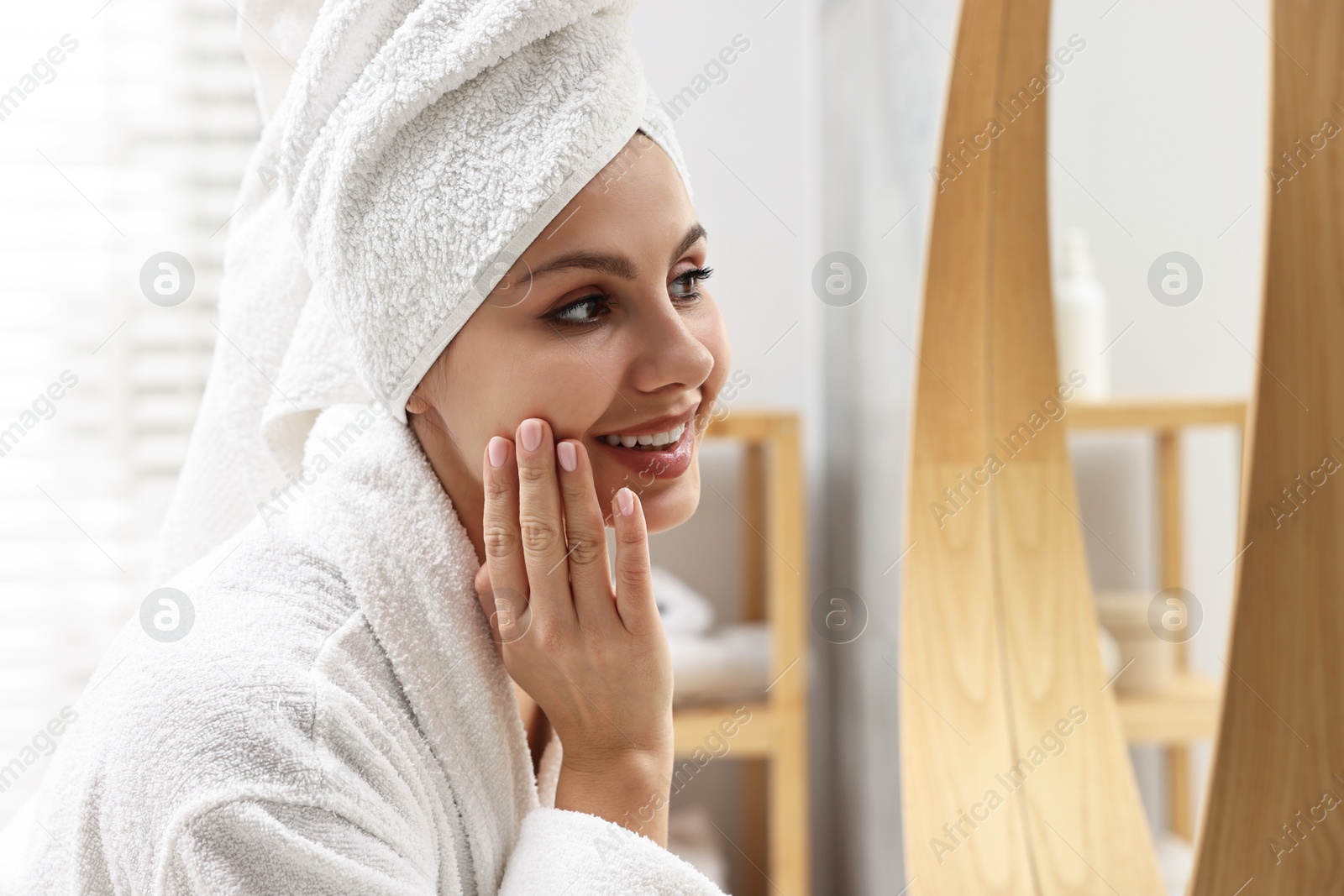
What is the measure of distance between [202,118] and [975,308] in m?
1.18

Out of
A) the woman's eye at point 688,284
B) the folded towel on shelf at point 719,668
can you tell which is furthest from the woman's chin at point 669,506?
the folded towel on shelf at point 719,668

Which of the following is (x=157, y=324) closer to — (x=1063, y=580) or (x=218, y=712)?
(x=218, y=712)

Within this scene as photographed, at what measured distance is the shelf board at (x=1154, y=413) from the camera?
644 mm

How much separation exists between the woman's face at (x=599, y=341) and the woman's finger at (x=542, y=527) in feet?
0.05

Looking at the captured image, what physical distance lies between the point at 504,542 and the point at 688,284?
0.20 meters

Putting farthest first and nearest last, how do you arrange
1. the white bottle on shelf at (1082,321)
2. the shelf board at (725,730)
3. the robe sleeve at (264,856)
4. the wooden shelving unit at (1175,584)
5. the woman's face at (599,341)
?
the shelf board at (725,730) < the white bottle on shelf at (1082,321) < the wooden shelving unit at (1175,584) < the woman's face at (599,341) < the robe sleeve at (264,856)

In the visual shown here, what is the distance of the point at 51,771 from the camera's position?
596mm

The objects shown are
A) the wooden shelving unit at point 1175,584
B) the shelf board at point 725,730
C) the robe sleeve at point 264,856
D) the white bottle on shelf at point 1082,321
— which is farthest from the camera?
the shelf board at point 725,730

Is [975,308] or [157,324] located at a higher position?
[157,324]

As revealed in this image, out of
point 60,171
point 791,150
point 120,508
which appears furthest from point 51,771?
point 791,150

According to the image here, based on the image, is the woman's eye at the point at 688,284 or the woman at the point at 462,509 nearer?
the woman at the point at 462,509

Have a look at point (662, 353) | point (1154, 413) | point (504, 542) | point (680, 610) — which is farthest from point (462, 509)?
point (680, 610)

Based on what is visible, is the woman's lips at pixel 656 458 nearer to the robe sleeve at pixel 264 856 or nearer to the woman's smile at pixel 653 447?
the woman's smile at pixel 653 447

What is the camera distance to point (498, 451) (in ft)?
1.85
